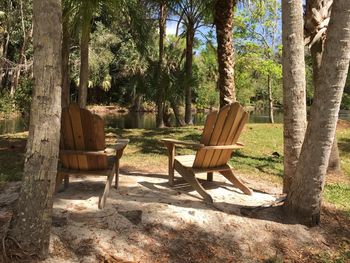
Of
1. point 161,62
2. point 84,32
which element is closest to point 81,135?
point 84,32

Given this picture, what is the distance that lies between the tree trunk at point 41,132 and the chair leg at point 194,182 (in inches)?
93.1

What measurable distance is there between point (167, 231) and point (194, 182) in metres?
1.20

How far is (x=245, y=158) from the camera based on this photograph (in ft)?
28.8

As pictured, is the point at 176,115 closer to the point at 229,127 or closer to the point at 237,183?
the point at 237,183

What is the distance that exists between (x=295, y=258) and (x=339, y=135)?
10.6 meters

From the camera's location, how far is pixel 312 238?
433 cm

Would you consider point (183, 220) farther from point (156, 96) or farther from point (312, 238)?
Result: point (156, 96)

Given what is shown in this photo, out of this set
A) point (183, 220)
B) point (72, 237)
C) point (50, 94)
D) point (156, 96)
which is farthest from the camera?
point (156, 96)

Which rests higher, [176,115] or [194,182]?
[176,115]

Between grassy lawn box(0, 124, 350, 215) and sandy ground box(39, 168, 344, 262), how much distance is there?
1.46 m

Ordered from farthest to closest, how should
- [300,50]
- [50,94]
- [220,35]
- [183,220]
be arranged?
[220,35], [300,50], [183,220], [50,94]

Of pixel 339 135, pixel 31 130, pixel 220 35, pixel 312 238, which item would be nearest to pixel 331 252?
pixel 312 238

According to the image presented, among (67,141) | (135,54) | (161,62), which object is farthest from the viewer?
(135,54)

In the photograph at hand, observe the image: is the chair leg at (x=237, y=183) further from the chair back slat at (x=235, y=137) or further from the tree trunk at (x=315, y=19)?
the tree trunk at (x=315, y=19)
